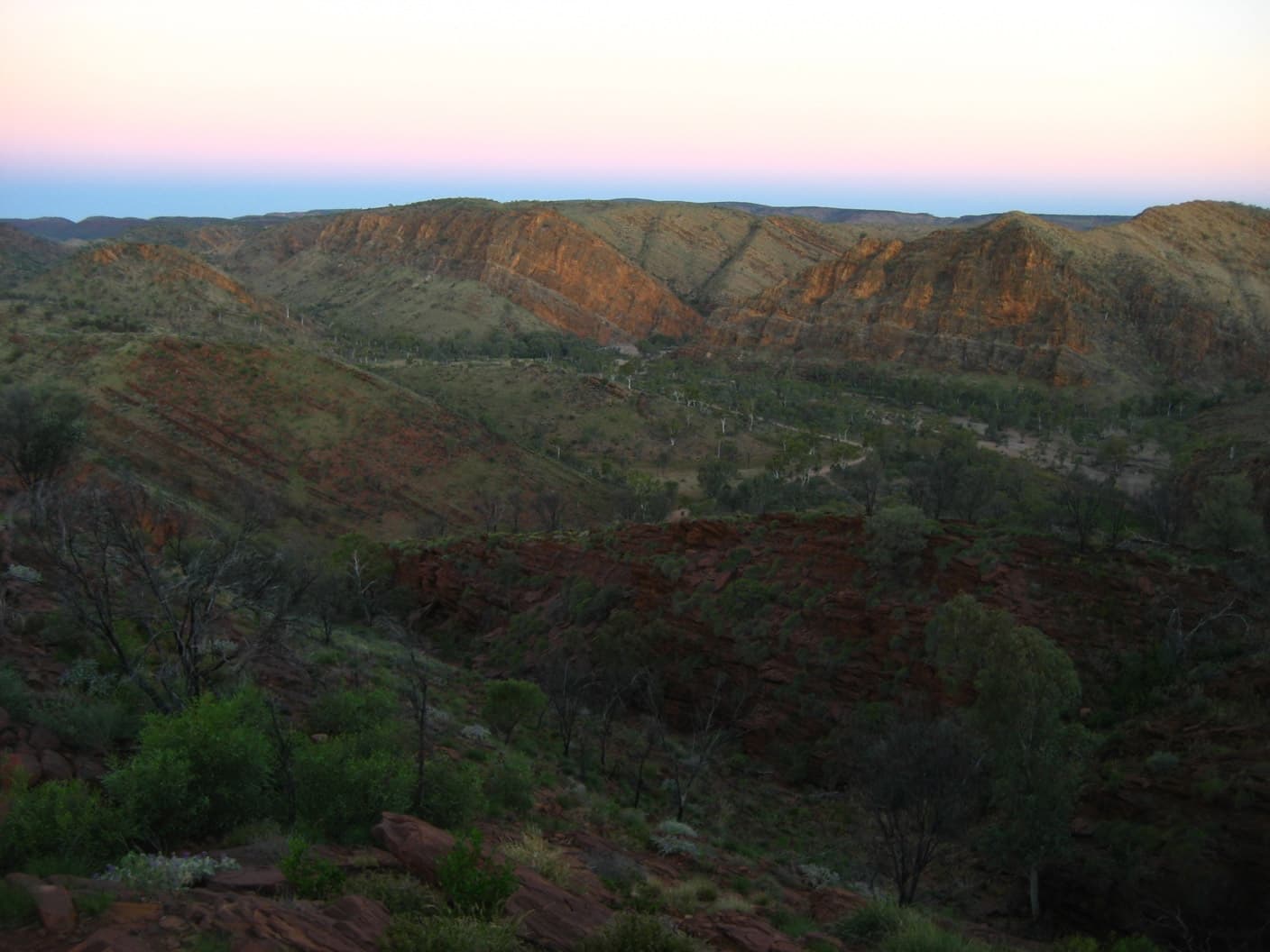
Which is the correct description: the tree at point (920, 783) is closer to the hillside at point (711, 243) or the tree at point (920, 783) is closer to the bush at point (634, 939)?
the bush at point (634, 939)

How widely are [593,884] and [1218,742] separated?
11.1m

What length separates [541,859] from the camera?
813cm

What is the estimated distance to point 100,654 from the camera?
10320mm

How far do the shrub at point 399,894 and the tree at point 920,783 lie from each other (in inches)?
281

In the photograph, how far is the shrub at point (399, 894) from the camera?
6098 mm

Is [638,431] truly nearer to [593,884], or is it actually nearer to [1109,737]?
[1109,737]

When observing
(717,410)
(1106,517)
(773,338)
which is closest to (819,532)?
(1106,517)

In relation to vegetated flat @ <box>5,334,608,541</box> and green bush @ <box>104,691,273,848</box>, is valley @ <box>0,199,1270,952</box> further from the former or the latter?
vegetated flat @ <box>5,334,608,541</box>

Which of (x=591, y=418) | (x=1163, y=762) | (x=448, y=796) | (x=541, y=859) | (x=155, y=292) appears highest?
(x=155, y=292)

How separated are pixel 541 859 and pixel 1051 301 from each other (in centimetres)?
10390

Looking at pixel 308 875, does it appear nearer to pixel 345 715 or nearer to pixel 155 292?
pixel 345 715

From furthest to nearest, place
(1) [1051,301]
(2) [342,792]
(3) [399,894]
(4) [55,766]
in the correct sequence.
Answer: (1) [1051,301], (2) [342,792], (4) [55,766], (3) [399,894]

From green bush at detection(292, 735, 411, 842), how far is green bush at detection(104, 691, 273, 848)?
0.34 metres

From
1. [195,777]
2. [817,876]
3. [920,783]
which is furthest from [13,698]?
[920,783]
